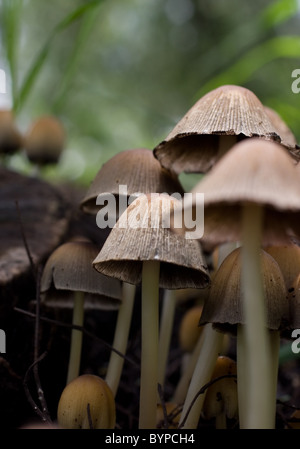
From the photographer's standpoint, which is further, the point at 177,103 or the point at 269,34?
the point at 177,103

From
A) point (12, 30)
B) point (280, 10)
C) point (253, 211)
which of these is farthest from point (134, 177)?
point (12, 30)

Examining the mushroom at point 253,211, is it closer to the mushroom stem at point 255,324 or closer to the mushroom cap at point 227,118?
the mushroom stem at point 255,324

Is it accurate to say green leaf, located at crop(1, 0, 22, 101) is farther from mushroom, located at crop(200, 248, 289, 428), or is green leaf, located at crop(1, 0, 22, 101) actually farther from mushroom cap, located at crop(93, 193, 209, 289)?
mushroom, located at crop(200, 248, 289, 428)

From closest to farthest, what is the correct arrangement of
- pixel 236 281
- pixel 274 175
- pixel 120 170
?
pixel 274 175 < pixel 236 281 < pixel 120 170

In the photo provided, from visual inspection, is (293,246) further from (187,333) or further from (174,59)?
(174,59)

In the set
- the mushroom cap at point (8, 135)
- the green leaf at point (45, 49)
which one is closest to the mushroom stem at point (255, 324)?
the green leaf at point (45, 49)

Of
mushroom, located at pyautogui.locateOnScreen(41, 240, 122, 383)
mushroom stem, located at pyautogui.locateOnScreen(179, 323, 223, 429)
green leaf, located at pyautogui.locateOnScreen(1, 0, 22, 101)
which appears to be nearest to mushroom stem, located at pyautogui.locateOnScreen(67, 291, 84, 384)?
mushroom, located at pyautogui.locateOnScreen(41, 240, 122, 383)

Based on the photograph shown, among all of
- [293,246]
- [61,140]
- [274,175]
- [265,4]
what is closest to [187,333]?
[293,246]
